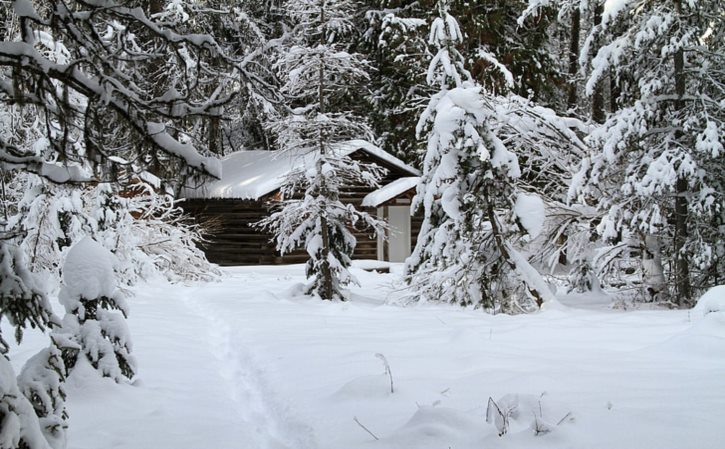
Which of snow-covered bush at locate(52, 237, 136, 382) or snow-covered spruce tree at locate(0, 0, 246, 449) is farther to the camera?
snow-covered bush at locate(52, 237, 136, 382)

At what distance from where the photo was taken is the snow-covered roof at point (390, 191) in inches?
1021

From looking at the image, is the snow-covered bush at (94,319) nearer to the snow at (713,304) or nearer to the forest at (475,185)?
the forest at (475,185)

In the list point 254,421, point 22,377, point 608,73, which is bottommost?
point 254,421

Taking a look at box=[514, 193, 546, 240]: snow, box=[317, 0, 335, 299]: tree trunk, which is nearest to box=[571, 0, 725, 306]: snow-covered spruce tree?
box=[514, 193, 546, 240]: snow

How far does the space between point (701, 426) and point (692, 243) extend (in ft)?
27.8

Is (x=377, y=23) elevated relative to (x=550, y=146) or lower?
elevated

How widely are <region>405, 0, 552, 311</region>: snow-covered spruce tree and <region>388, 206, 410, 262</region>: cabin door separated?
1618 cm

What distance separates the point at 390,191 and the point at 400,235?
12.3 ft

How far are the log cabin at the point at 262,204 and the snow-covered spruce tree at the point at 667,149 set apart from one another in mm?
13039

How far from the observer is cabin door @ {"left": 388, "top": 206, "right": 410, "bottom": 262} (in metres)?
29.3

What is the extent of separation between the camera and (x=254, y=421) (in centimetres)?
563

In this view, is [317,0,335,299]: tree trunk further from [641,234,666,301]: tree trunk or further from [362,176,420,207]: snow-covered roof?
[362,176,420,207]: snow-covered roof

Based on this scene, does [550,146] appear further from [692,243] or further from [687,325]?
[687,325]

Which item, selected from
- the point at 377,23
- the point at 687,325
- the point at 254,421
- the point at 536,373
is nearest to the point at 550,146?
the point at 687,325
